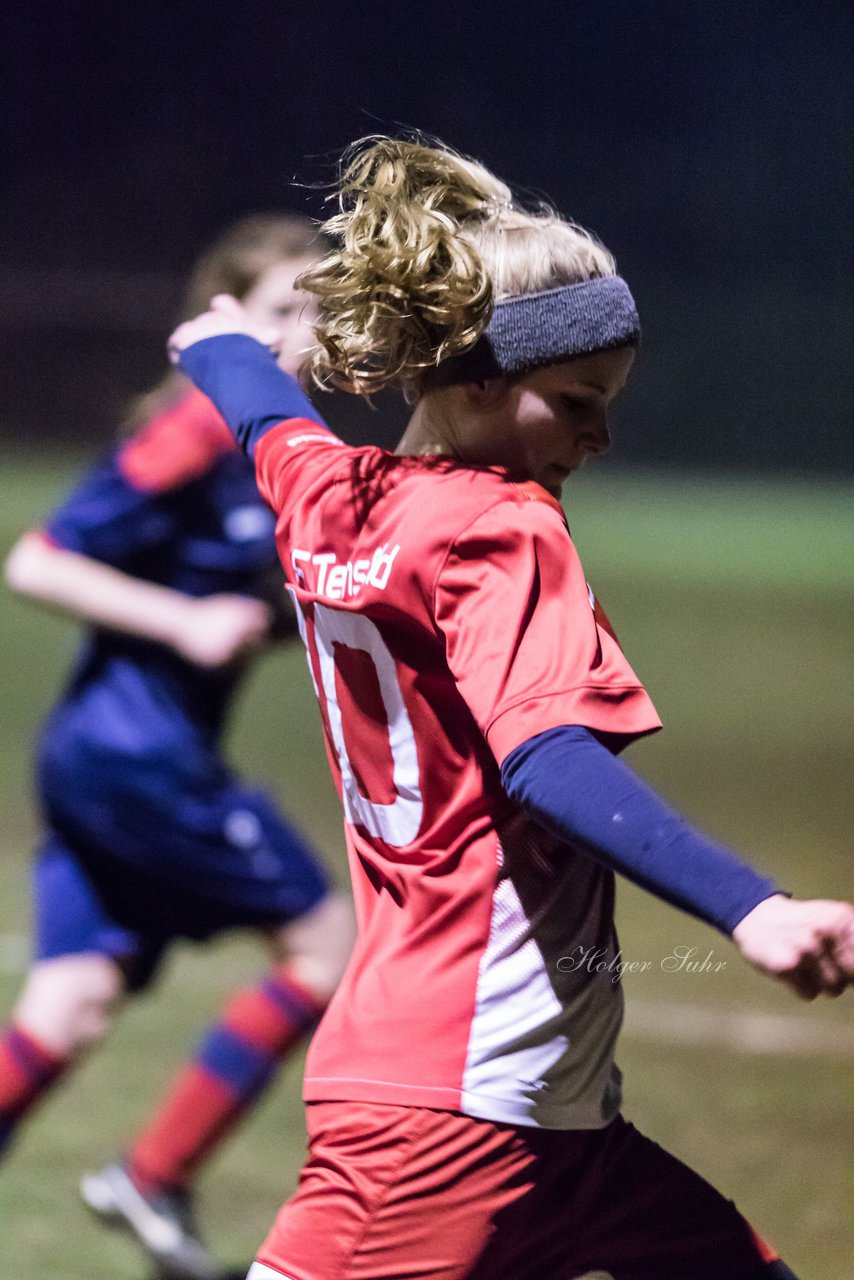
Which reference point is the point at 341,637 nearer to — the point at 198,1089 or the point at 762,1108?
the point at 198,1089

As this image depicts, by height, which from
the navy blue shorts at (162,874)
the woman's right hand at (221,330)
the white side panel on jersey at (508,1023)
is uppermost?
the woman's right hand at (221,330)

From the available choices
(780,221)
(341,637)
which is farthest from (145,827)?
(780,221)

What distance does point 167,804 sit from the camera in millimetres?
2936

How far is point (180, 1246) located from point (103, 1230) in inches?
11.1

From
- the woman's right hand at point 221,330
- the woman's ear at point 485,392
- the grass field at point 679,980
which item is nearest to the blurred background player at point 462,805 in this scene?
the woman's ear at point 485,392

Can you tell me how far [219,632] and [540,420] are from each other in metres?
1.29

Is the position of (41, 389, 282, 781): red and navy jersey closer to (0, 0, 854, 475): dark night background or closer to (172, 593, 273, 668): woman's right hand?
(172, 593, 273, 668): woman's right hand

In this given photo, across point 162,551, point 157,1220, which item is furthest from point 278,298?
point 157,1220

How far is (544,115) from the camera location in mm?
18281

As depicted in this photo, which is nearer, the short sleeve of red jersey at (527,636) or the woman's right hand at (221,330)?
the short sleeve of red jersey at (527,636)

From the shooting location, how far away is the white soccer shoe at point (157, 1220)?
2.77 m

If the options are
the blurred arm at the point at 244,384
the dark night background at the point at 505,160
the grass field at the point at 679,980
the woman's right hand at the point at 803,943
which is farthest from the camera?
the dark night background at the point at 505,160

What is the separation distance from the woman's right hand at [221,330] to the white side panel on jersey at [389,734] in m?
0.56

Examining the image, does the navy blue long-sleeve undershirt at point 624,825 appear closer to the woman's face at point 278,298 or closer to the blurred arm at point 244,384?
the blurred arm at point 244,384
